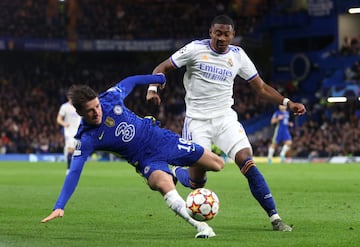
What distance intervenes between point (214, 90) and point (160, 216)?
6.77ft

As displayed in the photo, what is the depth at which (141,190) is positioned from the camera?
18.1 meters

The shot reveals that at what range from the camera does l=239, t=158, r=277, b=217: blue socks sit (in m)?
10.3

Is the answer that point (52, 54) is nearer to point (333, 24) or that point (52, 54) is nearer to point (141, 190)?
point (333, 24)

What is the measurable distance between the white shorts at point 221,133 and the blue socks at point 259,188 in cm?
28

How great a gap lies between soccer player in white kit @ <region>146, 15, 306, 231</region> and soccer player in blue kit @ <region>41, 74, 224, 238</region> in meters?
1.09

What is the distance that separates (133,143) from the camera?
947cm

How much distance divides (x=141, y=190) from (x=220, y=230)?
7.91m

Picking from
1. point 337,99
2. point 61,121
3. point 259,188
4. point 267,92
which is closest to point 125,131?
point 259,188

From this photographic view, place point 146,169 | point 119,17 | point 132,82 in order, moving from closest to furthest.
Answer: point 146,169 → point 132,82 → point 119,17

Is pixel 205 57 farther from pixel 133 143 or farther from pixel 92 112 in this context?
pixel 92 112

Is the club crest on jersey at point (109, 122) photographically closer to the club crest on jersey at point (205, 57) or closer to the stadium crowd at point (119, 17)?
the club crest on jersey at point (205, 57)

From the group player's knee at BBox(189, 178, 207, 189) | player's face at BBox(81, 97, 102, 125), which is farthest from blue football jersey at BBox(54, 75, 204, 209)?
player's knee at BBox(189, 178, 207, 189)

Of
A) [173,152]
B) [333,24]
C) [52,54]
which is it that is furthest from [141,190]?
[52,54]

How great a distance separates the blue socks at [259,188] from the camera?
1030 centimetres
